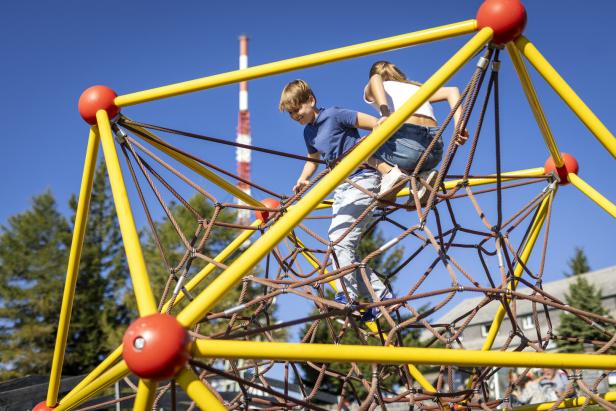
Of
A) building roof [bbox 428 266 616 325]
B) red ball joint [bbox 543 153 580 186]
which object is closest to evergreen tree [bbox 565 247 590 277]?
building roof [bbox 428 266 616 325]

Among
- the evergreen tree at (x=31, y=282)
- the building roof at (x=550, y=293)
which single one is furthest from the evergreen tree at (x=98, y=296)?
the building roof at (x=550, y=293)

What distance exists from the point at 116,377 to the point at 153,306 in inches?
24.2

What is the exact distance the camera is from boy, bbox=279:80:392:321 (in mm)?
4129

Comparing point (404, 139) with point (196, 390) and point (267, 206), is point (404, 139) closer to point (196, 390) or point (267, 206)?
point (267, 206)

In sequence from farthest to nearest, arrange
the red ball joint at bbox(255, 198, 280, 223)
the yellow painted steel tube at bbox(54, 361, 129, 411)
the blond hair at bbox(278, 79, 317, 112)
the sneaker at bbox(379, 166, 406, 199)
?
1. the red ball joint at bbox(255, 198, 280, 223)
2. the blond hair at bbox(278, 79, 317, 112)
3. the sneaker at bbox(379, 166, 406, 199)
4. the yellow painted steel tube at bbox(54, 361, 129, 411)

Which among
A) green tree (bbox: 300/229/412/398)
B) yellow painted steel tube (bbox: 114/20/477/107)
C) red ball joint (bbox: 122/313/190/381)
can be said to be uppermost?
green tree (bbox: 300/229/412/398)

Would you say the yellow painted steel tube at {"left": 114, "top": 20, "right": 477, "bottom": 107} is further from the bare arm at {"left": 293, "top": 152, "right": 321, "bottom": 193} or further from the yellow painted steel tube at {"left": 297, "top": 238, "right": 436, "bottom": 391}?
the yellow painted steel tube at {"left": 297, "top": 238, "right": 436, "bottom": 391}

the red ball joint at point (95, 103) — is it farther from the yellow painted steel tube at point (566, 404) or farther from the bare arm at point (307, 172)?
the yellow painted steel tube at point (566, 404)

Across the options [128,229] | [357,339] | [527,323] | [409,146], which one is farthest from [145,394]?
[527,323]

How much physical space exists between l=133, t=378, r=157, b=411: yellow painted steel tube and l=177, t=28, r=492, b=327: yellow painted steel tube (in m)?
0.30

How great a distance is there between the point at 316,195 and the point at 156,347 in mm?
859

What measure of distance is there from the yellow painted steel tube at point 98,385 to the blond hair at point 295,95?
2.10 metres

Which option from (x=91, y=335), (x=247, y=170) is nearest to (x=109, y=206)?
(x=91, y=335)

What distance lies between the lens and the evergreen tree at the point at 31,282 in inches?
914
